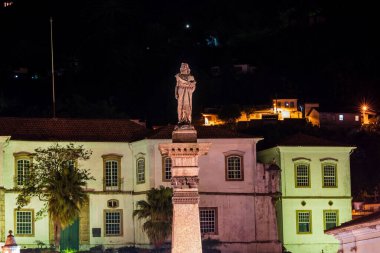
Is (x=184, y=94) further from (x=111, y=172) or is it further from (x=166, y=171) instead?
(x=111, y=172)

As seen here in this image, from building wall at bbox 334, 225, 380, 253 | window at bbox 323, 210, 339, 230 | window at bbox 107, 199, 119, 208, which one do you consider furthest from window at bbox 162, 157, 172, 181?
building wall at bbox 334, 225, 380, 253

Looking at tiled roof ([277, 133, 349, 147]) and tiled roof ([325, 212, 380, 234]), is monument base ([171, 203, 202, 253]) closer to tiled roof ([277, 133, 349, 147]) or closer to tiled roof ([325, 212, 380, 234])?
tiled roof ([325, 212, 380, 234])

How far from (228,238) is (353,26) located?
89136 millimetres

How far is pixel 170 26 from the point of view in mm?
152625

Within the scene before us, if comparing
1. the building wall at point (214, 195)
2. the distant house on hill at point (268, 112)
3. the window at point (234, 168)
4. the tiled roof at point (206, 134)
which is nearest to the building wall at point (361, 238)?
the building wall at point (214, 195)

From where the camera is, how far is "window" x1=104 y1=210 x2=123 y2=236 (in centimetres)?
7138

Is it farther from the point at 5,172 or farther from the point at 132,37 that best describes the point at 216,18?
the point at 5,172

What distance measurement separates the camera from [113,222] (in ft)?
235

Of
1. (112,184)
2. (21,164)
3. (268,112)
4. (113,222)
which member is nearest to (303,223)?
(113,222)

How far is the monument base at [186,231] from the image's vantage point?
3794 cm

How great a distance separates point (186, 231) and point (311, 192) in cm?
3625

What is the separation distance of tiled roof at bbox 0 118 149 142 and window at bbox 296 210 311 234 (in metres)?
9.23

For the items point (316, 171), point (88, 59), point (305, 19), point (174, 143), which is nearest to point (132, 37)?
point (88, 59)

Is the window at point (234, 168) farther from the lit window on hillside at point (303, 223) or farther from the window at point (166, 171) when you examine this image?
the lit window on hillside at point (303, 223)
